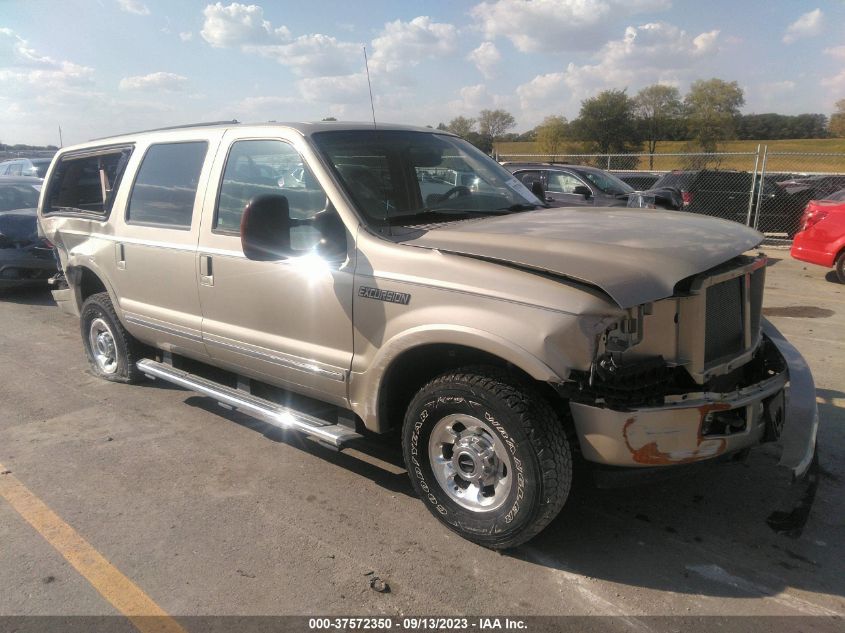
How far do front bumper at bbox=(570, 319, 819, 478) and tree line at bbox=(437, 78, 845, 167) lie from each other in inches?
1309

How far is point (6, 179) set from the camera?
11.3m


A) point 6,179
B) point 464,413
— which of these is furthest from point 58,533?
point 6,179

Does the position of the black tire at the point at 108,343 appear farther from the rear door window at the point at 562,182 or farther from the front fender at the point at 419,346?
the rear door window at the point at 562,182

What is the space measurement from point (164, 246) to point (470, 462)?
2716 mm

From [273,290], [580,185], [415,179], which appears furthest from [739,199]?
[273,290]

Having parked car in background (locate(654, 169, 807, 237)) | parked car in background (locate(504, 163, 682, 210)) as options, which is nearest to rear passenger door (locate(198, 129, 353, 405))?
parked car in background (locate(504, 163, 682, 210))

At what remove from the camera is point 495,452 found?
10.4 feet

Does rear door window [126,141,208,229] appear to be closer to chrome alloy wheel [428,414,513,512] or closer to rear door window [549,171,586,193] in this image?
chrome alloy wheel [428,414,513,512]

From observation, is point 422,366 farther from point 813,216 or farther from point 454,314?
point 813,216

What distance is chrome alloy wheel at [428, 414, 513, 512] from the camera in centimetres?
316

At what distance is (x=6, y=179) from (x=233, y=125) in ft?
29.9

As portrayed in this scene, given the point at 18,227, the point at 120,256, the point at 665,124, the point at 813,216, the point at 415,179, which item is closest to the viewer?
the point at 415,179

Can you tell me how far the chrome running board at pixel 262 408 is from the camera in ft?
12.1

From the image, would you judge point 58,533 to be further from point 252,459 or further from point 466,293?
point 466,293
